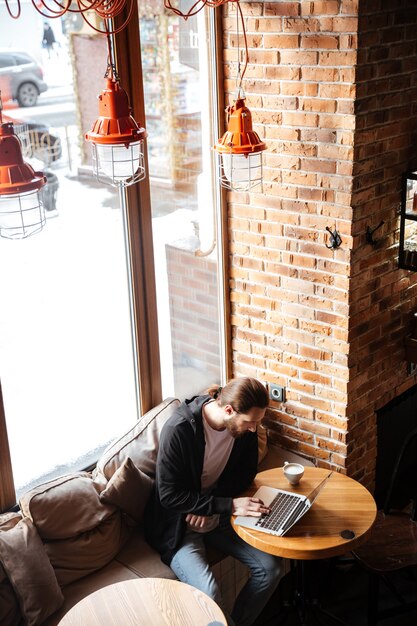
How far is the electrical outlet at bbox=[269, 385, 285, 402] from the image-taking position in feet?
13.3

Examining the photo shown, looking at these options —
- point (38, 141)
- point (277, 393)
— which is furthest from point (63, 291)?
point (277, 393)

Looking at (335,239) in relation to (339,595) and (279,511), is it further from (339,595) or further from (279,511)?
(339,595)

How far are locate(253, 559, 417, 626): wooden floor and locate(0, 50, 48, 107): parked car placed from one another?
2572 millimetres

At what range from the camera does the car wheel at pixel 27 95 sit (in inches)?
120

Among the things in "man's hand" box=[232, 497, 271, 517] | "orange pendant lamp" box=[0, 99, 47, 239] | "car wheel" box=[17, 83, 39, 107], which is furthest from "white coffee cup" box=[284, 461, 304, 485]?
"car wheel" box=[17, 83, 39, 107]

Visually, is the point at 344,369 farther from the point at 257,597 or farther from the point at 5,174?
the point at 5,174

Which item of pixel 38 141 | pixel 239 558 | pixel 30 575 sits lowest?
pixel 239 558

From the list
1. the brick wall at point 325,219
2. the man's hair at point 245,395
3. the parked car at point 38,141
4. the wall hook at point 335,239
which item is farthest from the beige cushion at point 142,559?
the parked car at point 38,141

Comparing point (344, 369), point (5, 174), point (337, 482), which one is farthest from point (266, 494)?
point (5, 174)

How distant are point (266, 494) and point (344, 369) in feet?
2.48

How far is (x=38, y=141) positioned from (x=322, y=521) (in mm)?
1993

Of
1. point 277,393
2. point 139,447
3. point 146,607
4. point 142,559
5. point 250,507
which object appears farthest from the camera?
point 277,393

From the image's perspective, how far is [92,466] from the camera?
3.72 metres

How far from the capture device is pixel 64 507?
10.7ft
